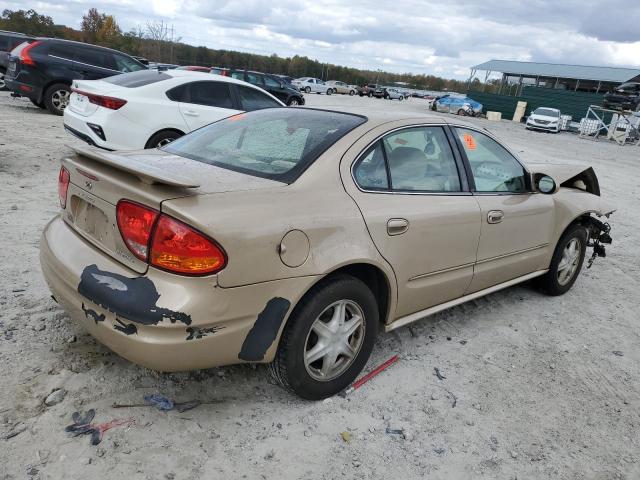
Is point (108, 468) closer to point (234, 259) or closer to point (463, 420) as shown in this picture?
point (234, 259)

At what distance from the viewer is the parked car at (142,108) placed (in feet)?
22.0

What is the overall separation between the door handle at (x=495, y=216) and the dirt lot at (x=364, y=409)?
89 centimetres

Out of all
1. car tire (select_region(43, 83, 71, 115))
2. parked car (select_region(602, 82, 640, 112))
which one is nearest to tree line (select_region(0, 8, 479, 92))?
parked car (select_region(602, 82, 640, 112))

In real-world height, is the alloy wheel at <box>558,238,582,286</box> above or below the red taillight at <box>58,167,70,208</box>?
below

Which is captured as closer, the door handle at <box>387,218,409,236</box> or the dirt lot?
the dirt lot

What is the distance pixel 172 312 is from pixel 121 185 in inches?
26.1

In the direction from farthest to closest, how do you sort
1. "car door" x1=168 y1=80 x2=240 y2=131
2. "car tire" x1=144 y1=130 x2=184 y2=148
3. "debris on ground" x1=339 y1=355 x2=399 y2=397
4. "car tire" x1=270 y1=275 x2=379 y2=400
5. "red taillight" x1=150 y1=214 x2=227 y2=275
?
"car door" x1=168 y1=80 x2=240 y2=131 < "car tire" x1=144 y1=130 x2=184 y2=148 < "debris on ground" x1=339 y1=355 x2=399 y2=397 < "car tire" x1=270 y1=275 x2=379 y2=400 < "red taillight" x1=150 y1=214 x2=227 y2=275

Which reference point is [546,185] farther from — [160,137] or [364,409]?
[160,137]

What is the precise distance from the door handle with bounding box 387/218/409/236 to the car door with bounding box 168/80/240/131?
494 centimetres

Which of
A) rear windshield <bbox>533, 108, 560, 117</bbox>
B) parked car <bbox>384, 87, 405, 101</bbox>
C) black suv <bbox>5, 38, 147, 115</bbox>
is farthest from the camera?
parked car <bbox>384, 87, 405, 101</bbox>

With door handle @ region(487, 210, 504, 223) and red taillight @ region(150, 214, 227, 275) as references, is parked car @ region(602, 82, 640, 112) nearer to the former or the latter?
door handle @ region(487, 210, 504, 223)

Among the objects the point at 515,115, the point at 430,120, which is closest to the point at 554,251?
the point at 430,120

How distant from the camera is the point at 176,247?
7.06 ft

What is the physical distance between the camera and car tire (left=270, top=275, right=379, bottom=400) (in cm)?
252
